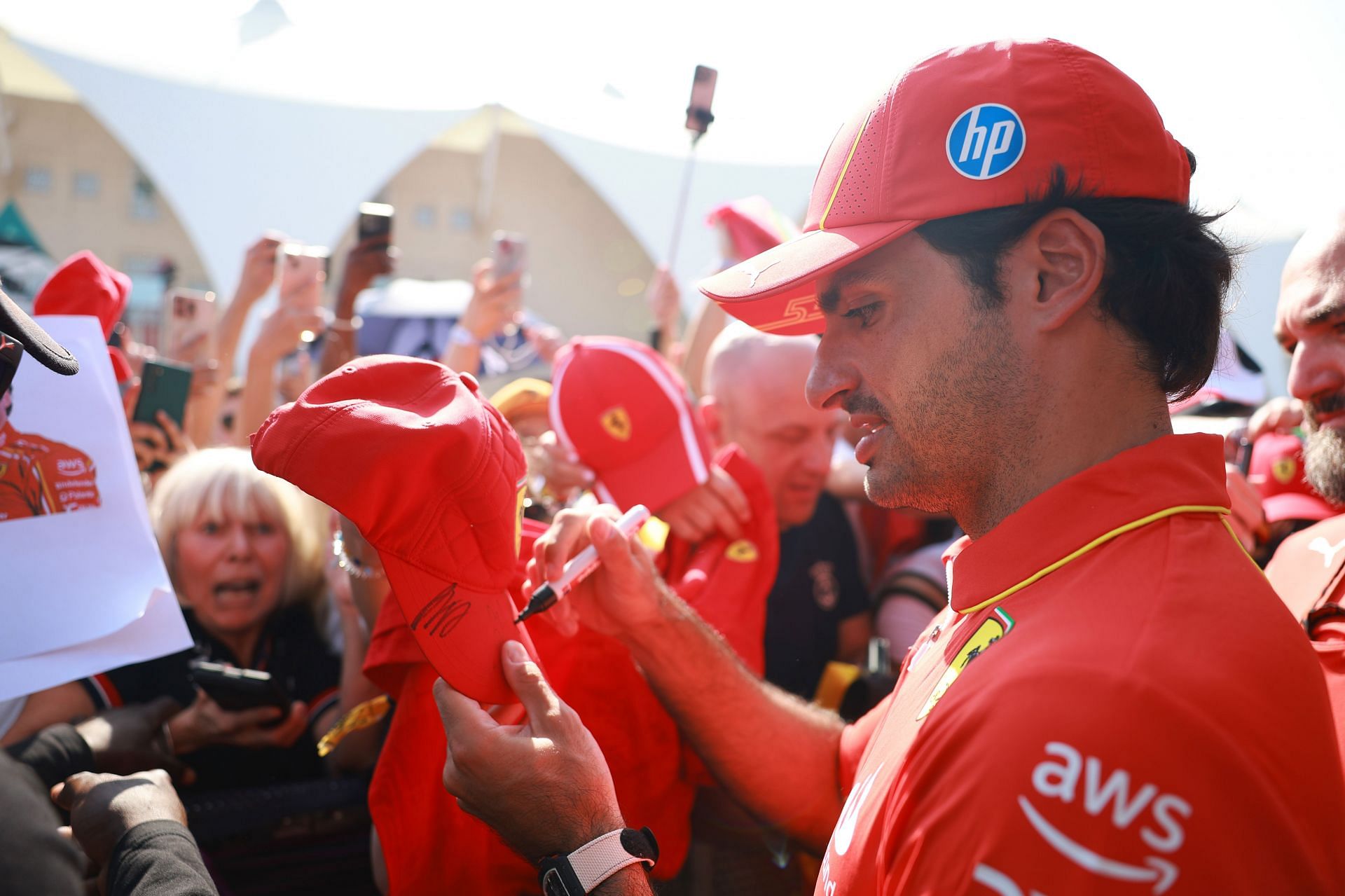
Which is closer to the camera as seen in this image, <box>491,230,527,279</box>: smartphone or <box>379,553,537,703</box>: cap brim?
<box>379,553,537,703</box>: cap brim

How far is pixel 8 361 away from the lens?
1583 millimetres

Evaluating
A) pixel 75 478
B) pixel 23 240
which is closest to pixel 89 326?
pixel 75 478

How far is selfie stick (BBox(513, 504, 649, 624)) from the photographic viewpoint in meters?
1.68

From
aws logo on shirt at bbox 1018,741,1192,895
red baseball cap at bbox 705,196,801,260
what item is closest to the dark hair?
aws logo on shirt at bbox 1018,741,1192,895

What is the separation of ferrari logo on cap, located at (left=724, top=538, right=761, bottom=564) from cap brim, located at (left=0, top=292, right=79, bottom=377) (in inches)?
59.7

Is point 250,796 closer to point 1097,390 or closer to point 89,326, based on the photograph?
point 89,326

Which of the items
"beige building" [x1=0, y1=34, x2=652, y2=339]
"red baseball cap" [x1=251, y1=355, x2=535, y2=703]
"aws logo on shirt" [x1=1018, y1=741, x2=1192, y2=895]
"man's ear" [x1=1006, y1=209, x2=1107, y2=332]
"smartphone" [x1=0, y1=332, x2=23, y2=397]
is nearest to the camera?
"aws logo on shirt" [x1=1018, y1=741, x2=1192, y2=895]

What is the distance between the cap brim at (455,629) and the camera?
4.89ft

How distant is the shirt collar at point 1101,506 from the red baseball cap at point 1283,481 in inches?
73.2

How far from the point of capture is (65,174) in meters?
21.9

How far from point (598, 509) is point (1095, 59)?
1097mm

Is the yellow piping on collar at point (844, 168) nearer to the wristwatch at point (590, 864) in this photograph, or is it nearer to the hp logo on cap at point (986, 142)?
the hp logo on cap at point (986, 142)
